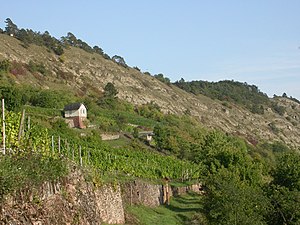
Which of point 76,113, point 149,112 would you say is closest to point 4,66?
point 76,113

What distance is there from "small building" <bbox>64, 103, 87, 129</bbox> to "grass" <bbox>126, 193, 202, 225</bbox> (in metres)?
33.5

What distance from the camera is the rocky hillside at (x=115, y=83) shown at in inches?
4894

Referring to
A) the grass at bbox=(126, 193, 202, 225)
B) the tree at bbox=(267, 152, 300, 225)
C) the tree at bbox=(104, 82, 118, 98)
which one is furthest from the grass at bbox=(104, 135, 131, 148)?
the tree at bbox=(104, 82, 118, 98)

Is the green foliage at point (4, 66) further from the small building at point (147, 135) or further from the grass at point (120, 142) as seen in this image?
the grass at point (120, 142)

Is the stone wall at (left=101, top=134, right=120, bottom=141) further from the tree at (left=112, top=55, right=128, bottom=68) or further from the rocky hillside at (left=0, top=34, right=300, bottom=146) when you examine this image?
the tree at (left=112, top=55, right=128, bottom=68)

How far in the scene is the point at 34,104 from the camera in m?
91.8

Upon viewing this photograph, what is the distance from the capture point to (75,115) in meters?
87.7

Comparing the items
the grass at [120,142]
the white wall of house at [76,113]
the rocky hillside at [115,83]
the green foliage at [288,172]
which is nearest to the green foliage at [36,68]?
the rocky hillside at [115,83]

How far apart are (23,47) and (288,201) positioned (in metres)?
110

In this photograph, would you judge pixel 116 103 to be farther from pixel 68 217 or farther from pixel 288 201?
pixel 68 217

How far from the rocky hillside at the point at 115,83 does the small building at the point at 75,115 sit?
17878 millimetres

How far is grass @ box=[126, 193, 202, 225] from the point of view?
114ft

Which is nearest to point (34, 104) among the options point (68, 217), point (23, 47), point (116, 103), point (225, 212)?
point (116, 103)

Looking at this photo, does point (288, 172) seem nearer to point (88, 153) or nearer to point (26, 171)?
point (88, 153)
